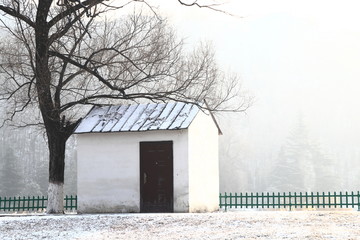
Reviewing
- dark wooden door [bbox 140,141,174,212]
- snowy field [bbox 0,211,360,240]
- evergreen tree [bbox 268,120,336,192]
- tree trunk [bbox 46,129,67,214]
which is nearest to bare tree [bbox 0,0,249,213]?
tree trunk [bbox 46,129,67,214]

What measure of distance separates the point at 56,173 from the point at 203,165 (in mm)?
5985

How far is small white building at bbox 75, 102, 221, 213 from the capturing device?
79.6ft

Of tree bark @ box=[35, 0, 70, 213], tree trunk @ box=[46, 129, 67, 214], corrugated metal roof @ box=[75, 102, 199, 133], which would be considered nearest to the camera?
corrugated metal roof @ box=[75, 102, 199, 133]

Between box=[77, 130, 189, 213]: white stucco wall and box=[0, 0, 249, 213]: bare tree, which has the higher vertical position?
box=[0, 0, 249, 213]: bare tree

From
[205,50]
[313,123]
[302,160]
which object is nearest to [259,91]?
[313,123]

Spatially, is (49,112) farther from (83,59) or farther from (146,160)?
(146,160)

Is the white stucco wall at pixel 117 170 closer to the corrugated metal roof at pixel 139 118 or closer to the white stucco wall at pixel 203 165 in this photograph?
the corrugated metal roof at pixel 139 118

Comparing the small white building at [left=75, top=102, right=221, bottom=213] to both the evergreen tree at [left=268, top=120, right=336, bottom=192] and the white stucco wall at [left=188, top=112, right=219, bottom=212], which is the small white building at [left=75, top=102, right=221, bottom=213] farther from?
the evergreen tree at [left=268, top=120, right=336, bottom=192]

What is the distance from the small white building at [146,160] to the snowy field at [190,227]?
3847 millimetres

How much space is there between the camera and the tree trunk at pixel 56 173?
2623 centimetres

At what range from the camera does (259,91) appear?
6998 inches

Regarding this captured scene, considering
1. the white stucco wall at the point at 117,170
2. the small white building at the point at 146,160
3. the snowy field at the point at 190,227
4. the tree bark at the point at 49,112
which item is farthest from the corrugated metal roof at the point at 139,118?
the snowy field at the point at 190,227

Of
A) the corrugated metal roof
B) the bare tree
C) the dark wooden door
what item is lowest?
the dark wooden door

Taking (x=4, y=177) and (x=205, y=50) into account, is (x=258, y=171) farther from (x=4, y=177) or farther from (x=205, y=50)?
(x=205, y=50)
